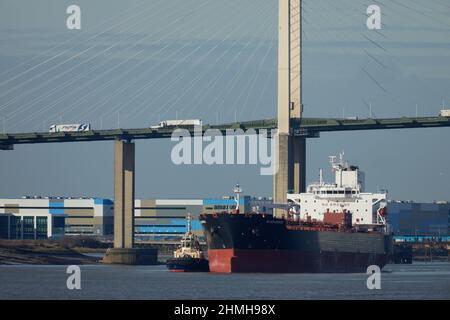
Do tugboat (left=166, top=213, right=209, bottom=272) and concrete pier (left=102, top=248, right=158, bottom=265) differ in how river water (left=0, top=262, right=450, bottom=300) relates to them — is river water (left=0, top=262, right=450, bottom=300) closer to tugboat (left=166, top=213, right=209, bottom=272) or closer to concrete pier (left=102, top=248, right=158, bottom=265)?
tugboat (left=166, top=213, right=209, bottom=272)

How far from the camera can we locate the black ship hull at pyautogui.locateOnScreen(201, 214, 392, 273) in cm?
8244

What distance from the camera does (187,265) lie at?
87.0 metres

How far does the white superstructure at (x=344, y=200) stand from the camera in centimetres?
9531

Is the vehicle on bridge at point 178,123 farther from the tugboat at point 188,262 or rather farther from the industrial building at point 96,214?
the industrial building at point 96,214

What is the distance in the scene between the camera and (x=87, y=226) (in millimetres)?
170500

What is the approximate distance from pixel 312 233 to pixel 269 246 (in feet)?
13.3

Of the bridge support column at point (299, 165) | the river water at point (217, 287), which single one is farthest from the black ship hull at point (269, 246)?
the bridge support column at point (299, 165)

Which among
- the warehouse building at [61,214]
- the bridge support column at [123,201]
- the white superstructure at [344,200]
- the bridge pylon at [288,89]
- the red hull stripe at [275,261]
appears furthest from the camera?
the warehouse building at [61,214]

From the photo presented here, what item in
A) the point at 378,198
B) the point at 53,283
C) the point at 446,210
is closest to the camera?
the point at 53,283

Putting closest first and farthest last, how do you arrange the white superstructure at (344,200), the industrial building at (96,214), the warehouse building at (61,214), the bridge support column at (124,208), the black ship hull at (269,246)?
the black ship hull at (269,246), the white superstructure at (344,200), the bridge support column at (124,208), the warehouse building at (61,214), the industrial building at (96,214)

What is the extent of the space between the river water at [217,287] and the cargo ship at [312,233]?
3890 millimetres
